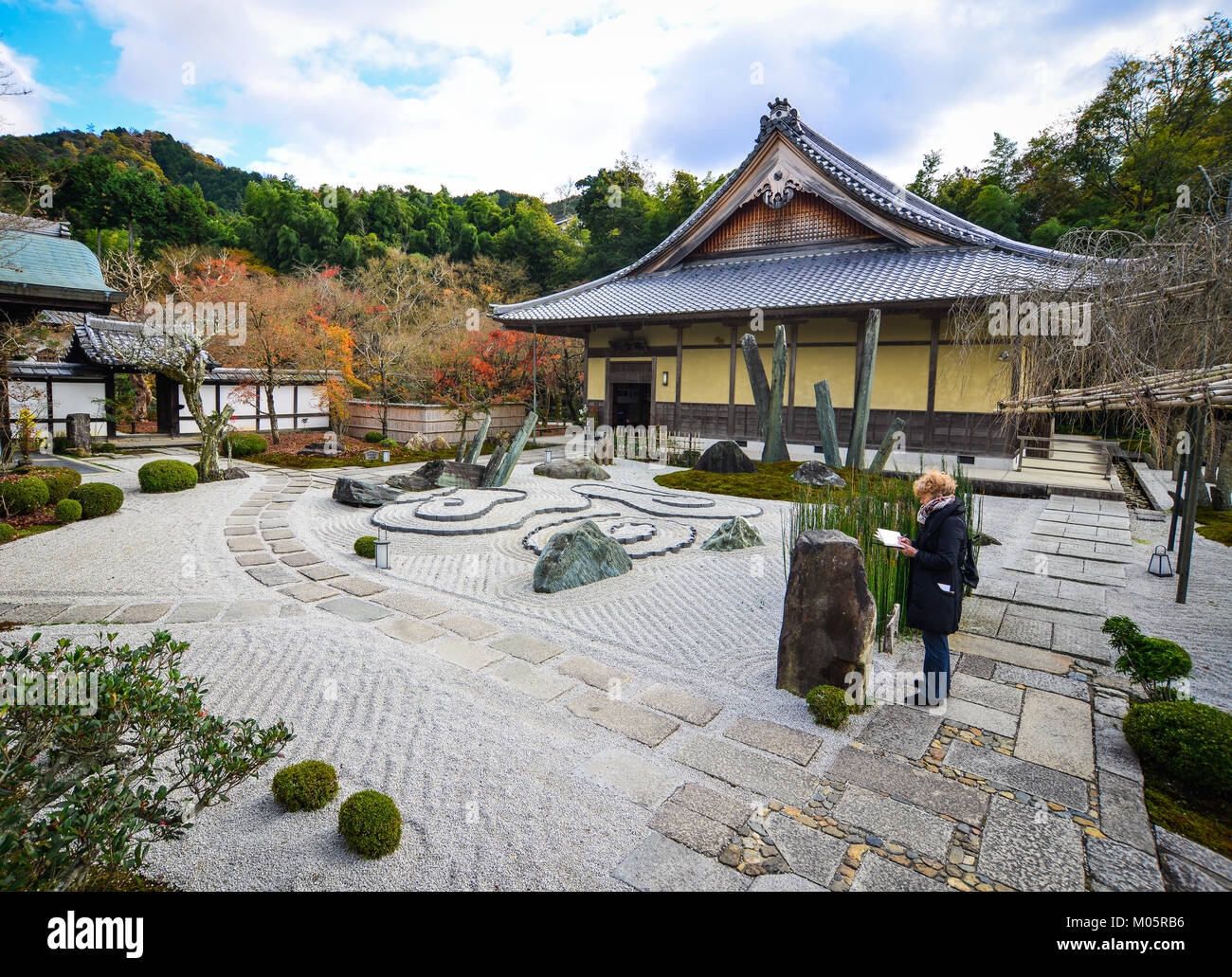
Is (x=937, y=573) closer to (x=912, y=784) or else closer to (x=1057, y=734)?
(x=1057, y=734)

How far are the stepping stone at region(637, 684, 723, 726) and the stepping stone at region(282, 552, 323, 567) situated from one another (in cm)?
477

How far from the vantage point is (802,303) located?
1338 cm

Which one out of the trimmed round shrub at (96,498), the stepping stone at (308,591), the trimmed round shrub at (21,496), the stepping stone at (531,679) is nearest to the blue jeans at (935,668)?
the stepping stone at (531,679)

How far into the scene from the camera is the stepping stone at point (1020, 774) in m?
3.18

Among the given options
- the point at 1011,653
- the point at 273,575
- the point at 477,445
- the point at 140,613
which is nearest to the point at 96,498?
the point at 273,575

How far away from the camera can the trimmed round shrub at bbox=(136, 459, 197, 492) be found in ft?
34.4

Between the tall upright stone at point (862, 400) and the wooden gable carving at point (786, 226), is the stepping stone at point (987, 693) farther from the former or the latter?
the wooden gable carving at point (786, 226)

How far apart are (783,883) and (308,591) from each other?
5342 millimetres

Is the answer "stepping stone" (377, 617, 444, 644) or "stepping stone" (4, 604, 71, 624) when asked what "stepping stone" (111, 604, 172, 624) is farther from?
"stepping stone" (377, 617, 444, 644)

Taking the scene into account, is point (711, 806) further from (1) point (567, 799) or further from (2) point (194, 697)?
(2) point (194, 697)

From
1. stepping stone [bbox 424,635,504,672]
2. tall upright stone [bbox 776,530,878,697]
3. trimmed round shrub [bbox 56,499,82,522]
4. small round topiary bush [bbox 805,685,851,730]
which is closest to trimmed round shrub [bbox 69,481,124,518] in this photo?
trimmed round shrub [bbox 56,499,82,522]

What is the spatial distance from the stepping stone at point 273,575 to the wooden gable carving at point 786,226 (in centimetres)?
1494

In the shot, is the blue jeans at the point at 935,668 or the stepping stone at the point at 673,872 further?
the blue jeans at the point at 935,668
